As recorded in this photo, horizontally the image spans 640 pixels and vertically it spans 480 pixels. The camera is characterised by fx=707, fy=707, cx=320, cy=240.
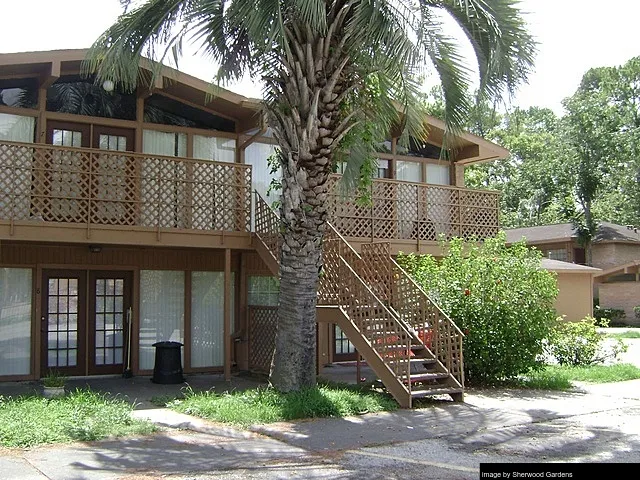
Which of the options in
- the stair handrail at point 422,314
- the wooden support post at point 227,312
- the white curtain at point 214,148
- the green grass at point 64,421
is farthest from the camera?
the white curtain at point 214,148

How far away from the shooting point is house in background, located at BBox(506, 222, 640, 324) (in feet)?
119

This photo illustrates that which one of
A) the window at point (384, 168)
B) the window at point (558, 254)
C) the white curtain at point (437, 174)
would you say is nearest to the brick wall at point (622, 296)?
the window at point (558, 254)

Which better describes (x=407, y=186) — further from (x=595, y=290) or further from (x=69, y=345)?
(x=595, y=290)

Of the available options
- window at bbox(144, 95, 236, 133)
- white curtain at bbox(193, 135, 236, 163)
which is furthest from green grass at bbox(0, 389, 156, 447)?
window at bbox(144, 95, 236, 133)

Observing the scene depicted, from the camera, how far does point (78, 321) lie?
14.0 meters

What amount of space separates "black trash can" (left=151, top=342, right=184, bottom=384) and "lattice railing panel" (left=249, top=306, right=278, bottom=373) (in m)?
1.84

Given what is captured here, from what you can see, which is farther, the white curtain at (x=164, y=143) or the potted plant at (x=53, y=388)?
the white curtain at (x=164, y=143)

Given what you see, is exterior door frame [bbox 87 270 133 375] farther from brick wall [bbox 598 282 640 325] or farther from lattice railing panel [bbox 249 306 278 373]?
brick wall [bbox 598 282 640 325]

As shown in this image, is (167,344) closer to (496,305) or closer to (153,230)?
(153,230)

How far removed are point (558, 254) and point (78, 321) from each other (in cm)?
3214

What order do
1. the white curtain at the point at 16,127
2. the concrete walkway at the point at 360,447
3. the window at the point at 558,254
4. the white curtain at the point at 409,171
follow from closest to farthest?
the concrete walkway at the point at 360,447
the white curtain at the point at 16,127
the white curtain at the point at 409,171
the window at the point at 558,254

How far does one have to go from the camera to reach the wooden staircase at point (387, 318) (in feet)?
35.9

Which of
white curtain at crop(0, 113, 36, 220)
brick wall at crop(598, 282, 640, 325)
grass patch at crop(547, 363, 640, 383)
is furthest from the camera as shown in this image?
brick wall at crop(598, 282, 640, 325)

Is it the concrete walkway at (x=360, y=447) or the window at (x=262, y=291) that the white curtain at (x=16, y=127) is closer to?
the window at (x=262, y=291)
